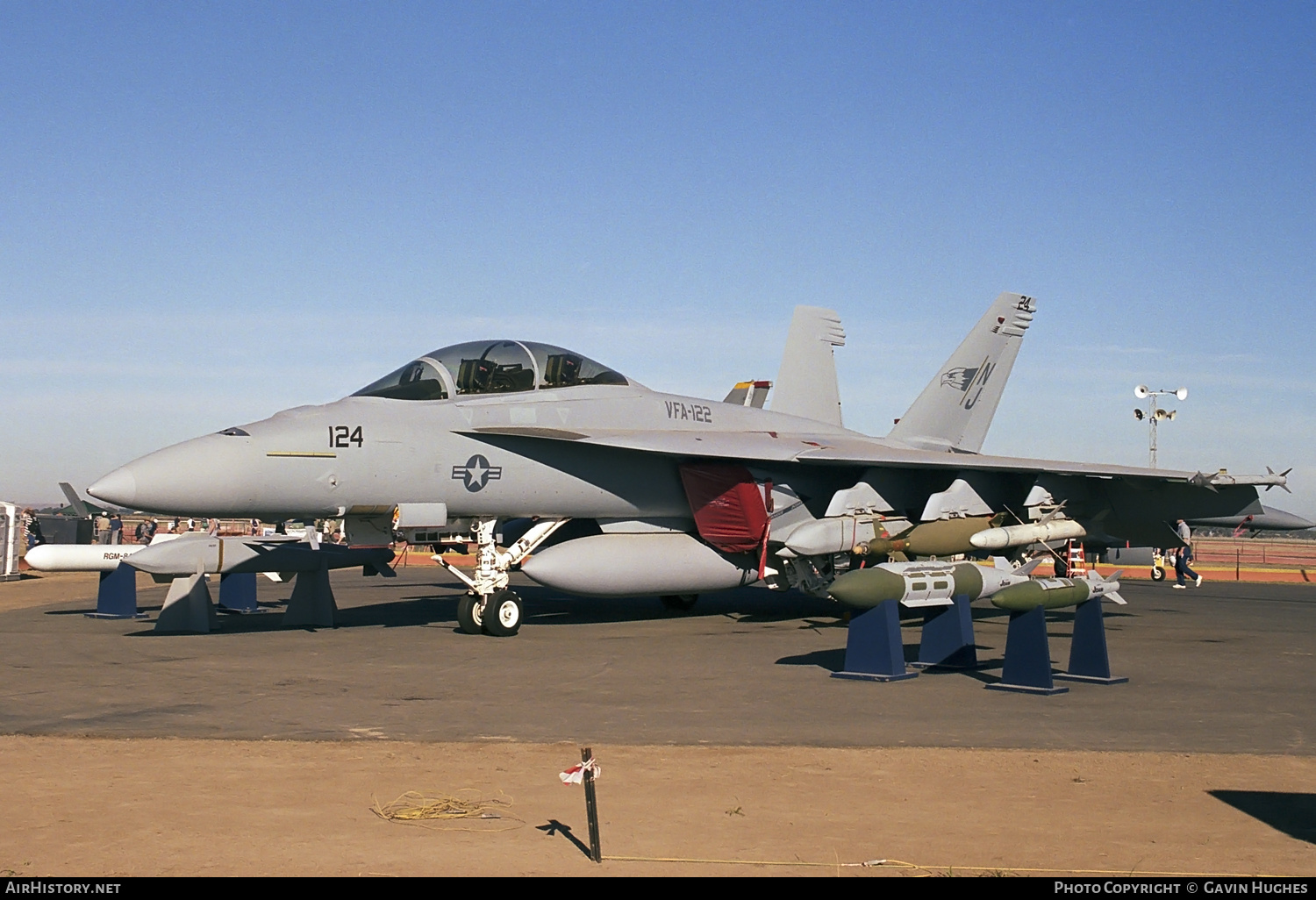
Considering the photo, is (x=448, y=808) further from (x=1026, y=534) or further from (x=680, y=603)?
(x=680, y=603)

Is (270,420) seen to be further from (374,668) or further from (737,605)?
(737,605)

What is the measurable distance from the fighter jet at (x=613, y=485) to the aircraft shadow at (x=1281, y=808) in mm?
7460

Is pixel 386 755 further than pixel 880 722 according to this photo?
No

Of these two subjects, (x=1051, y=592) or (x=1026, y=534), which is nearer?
(x=1051, y=592)

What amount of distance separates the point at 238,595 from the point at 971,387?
1182 centimetres

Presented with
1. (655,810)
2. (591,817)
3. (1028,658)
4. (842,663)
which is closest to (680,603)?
(842,663)

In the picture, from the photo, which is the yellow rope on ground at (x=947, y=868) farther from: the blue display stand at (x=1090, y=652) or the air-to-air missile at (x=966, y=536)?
the air-to-air missile at (x=966, y=536)

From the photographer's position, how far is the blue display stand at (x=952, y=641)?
10977 mm

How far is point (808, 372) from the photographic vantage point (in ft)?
66.6

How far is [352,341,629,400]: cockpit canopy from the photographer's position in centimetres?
1320

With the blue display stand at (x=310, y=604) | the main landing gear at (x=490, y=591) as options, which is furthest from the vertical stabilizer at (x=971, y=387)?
the blue display stand at (x=310, y=604)
